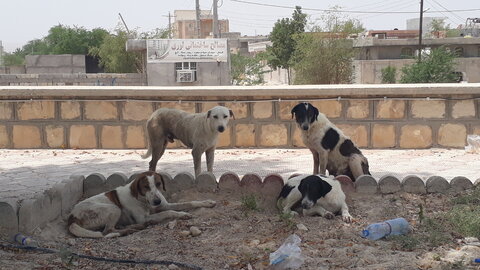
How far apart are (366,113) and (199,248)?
18.9 feet

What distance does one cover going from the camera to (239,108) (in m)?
10.7

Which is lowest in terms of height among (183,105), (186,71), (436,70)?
(183,105)

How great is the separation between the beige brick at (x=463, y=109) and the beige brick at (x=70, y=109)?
247 inches

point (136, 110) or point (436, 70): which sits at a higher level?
point (436, 70)

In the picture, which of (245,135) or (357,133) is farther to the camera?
(245,135)

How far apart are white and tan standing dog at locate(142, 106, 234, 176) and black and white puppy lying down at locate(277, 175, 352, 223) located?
4.55 feet

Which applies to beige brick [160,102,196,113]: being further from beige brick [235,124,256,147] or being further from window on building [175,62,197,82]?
window on building [175,62,197,82]

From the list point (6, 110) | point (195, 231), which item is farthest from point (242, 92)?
point (195, 231)

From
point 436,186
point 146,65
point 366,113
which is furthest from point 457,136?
point 146,65

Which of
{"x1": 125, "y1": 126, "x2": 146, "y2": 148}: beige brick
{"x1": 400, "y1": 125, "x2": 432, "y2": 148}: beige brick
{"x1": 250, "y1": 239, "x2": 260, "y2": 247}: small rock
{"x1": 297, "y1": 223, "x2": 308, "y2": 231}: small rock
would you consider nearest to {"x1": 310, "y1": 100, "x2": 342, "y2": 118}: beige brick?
{"x1": 400, "y1": 125, "x2": 432, "y2": 148}: beige brick

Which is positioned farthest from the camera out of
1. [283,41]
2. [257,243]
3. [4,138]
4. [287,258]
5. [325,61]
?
[283,41]

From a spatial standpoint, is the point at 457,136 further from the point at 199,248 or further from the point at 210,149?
the point at 199,248

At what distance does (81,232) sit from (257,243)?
5.58ft

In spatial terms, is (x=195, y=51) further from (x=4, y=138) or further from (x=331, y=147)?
(x=331, y=147)
